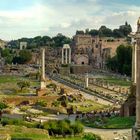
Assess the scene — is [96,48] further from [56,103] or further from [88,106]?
[88,106]

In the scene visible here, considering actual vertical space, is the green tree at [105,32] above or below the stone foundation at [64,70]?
above

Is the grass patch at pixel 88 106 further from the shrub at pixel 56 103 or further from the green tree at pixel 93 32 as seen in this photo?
the green tree at pixel 93 32

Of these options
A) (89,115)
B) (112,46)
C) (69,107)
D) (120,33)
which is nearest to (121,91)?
(69,107)

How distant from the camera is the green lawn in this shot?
30517 millimetres

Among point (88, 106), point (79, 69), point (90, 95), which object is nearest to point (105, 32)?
point (79, 69)

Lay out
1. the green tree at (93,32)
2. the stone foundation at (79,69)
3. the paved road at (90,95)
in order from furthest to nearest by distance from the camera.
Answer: the green tree at (93,32)
the stone foundation at (79,69)
the paved road at (90,95)

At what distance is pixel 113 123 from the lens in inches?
1257

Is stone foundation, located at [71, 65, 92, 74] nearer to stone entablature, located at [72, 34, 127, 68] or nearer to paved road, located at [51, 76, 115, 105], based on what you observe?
stone entablature, located at [72, 34, 127, 68]

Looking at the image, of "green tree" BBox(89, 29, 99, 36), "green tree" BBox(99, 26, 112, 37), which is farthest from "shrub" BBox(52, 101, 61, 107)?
"green tree" BBox(89, 29, 99, 36)

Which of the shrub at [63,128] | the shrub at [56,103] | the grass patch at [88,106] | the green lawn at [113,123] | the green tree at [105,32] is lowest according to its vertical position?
the grass patch at [88,106]

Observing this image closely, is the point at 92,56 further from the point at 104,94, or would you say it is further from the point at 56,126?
the point at 56,126

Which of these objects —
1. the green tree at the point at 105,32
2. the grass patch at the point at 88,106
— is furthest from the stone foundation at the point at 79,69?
the grass patch at the point at 88,106

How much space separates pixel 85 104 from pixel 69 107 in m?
3.52

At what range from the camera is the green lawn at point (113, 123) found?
30.5 meters
